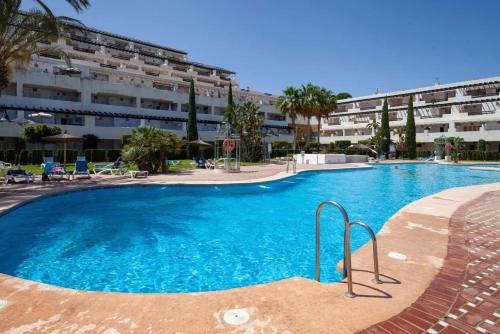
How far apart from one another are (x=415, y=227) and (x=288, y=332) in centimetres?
528

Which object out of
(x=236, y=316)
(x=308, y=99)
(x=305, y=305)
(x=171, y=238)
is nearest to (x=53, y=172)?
(x=171, y=238)

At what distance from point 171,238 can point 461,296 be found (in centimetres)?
660

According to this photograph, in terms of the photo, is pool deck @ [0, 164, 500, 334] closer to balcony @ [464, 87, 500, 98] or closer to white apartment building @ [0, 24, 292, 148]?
white apartment building @ [0, 24, 292, 148]

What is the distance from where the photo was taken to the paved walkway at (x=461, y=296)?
293 centimetres

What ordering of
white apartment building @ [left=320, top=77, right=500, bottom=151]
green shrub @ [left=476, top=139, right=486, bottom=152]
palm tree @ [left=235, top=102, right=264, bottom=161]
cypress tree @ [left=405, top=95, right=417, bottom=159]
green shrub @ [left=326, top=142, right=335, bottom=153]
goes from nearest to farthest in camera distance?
1. palm tree @ [left=235, top=102, right=264, bottom=161]
2. green shrub @ [left=476, top=139, right=486, bottom=152]
3. white apartment building @ [left=320, top=77, right=500, bottom=151]
4. cypress tree @ [left=405, top=95, right=417, bottom=159]
5. green shrub @ [left=326, top=142, right=335, bottom=153]

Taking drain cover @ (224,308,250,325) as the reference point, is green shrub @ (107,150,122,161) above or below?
above

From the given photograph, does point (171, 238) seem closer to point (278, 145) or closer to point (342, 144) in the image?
point (278, 145)

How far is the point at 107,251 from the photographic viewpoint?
7051 mm

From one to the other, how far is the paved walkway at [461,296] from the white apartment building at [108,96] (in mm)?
25013

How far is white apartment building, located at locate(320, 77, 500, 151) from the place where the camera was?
45812 mm

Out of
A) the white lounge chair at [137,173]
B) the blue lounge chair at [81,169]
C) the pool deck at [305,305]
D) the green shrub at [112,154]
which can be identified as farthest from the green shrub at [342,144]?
the pool deck at [305,305]

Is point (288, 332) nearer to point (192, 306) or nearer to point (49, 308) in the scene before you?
point (192, 306)

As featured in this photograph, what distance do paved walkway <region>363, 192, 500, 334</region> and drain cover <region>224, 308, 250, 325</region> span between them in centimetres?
117

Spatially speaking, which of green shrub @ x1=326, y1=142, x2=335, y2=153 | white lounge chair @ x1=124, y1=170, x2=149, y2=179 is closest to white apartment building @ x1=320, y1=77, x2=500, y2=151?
green shrub @ x1=326, y1=142, x2=335, y2=153
